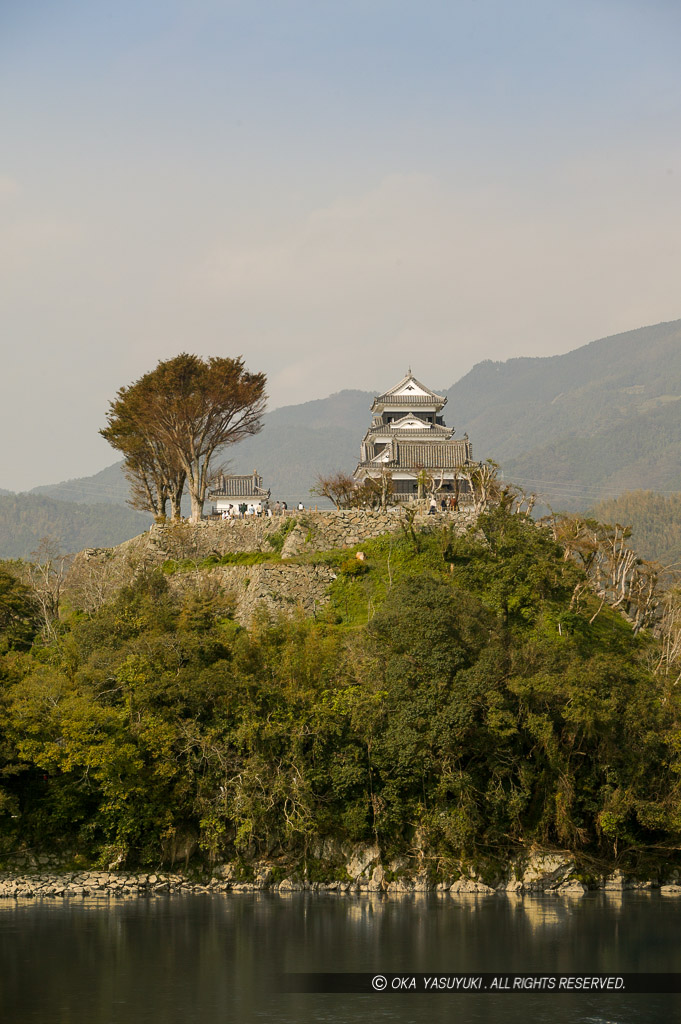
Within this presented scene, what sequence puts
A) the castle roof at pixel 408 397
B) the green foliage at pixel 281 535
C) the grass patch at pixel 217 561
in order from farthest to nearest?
1. the castle roof at pixel 408 397
2. the green foliage at pixel 281 535
3. the grass patch at pixel 217 561

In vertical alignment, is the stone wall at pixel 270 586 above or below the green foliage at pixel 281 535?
below

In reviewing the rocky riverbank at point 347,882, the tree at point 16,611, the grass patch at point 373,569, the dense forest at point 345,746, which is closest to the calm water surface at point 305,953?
the rocky riverbank at point 347,882

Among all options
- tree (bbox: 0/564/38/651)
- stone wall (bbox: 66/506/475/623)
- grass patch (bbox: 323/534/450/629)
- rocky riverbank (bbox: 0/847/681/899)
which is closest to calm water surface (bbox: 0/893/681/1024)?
rocky riverbank (bbox: 0/847/681/899)

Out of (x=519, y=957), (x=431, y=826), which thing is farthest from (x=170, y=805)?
(x=519, y=957)

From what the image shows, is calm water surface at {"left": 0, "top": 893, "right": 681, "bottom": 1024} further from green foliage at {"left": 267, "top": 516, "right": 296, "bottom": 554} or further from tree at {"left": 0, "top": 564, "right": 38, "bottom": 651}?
green foliage at {"left": 267, "top": 516, "right": 296, "bottom": 554}

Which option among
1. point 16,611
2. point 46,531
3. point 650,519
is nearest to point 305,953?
point 16,611

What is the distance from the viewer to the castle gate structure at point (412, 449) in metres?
68.2

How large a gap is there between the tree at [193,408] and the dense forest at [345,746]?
678 inches

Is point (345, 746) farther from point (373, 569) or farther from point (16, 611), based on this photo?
point (16, 611)

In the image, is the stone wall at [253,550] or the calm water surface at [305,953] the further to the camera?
the stone wall at [253,550]

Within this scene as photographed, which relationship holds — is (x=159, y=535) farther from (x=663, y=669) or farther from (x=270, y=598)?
(x=663, y=669)

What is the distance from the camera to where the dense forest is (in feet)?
131

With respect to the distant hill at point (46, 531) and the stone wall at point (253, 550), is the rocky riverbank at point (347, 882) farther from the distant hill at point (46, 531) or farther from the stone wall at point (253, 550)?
the distant hill at point (46, 531)

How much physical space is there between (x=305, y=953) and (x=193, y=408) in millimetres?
32905
